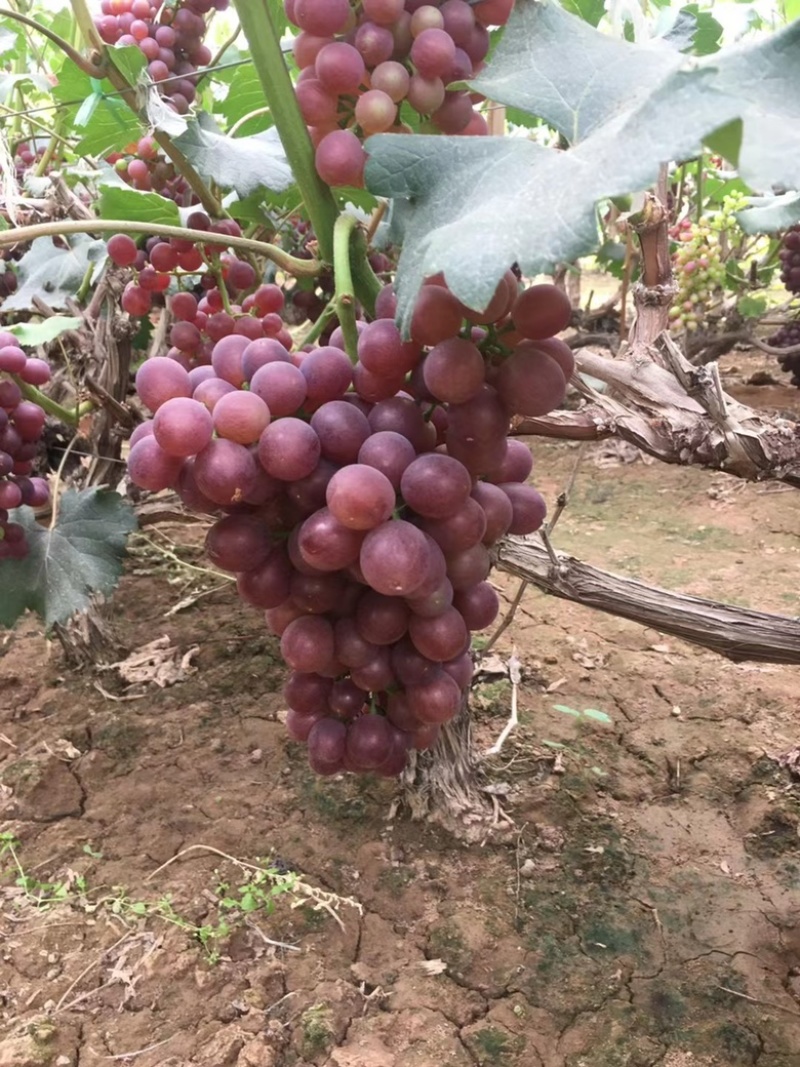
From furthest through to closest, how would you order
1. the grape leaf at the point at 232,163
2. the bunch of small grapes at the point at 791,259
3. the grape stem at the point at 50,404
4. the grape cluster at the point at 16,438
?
the bunch of small grapes at the point at 791,259, the grape stem at the point at 50,404, the grape cluster at the point at 16,438, the grape leaf at the point at 232,163

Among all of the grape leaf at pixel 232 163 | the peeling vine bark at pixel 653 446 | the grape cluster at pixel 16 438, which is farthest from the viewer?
the grape cluster at pixel 16 438

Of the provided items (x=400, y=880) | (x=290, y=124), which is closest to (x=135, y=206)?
(x=290, y=124)

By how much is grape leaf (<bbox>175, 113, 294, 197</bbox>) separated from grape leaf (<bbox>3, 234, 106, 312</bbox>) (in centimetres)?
71

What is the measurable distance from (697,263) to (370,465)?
7.61 feet

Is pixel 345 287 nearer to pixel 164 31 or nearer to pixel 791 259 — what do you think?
pixel 164 31

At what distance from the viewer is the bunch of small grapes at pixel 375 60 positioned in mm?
622

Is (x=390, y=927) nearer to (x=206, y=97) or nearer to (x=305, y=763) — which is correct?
(x=305, y=763)

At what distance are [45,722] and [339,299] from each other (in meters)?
1.31

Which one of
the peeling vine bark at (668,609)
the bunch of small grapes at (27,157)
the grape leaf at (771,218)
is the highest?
the grape leaf at (771,218)

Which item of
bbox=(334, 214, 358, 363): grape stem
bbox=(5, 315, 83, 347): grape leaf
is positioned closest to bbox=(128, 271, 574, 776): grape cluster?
bbox=(334, 214, 358, 363): grape stem

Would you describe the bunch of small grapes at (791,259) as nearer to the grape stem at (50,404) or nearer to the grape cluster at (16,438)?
the grape stem at (50,404)

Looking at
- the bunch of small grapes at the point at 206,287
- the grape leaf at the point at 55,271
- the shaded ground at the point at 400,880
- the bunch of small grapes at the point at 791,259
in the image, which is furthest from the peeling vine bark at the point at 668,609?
the bunch of small grapes at the point at 791,259

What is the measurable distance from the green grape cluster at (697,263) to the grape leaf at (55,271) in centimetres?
171

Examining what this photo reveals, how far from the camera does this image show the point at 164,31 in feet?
3.94
